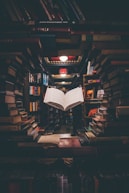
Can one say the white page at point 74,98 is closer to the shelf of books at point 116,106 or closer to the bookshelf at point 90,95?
the shelf of books at point 116,106

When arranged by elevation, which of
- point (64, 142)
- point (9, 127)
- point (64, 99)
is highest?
point (64, 99)

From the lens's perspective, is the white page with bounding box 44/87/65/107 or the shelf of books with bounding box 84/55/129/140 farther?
the shelf of books with bounding box 84/55/129/140

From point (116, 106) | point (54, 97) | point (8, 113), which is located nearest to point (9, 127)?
point (8, 113)

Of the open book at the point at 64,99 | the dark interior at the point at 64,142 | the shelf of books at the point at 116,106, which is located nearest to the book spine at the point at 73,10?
the dark interior at the point at 64,142

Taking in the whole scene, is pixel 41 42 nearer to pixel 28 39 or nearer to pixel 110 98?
pixel 28 39

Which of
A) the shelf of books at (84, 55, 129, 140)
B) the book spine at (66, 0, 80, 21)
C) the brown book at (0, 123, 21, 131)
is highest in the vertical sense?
the book spine at (66, 0, 80, 21)

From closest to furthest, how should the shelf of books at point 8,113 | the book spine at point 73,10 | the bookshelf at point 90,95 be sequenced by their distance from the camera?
1. the shelf of books at point 8,113
2. the book spine at point 73,10
3. the bookshelf at point 90,95

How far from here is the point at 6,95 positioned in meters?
2.12

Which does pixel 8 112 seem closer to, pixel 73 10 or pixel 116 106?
pixel 116 106

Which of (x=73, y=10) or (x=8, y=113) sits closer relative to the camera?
(x=8, y=113)

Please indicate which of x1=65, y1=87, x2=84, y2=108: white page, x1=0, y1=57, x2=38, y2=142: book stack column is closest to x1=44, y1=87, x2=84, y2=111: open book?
x1=65, y1=87, x2=84, y2=108: white page

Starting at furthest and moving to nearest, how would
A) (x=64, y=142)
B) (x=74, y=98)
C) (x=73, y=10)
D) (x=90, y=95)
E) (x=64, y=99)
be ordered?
(x=90, y=95) → (x=73, y=10) → (x=64, y=142) → (x=64, y=99) → (x=74, y=98)

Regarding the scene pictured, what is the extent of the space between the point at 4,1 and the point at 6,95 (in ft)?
4.15

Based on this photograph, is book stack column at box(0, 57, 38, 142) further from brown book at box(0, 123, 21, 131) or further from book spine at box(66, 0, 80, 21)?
book spine at box(66, 0, 80, 21)
